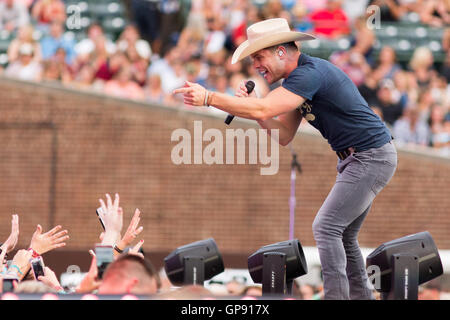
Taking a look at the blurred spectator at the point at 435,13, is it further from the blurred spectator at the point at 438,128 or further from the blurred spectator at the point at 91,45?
the blurred spectator at the point at 91,45

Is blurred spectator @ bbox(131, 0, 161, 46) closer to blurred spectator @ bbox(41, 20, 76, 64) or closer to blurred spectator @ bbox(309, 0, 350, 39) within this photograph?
blurred spectator @ bbox(41, 20, 76, 64)

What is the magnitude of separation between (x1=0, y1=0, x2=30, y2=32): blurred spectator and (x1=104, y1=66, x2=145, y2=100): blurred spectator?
7.90ft

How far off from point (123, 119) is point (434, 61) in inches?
192

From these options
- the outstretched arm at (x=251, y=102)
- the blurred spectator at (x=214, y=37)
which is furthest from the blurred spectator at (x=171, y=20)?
the outstretched arm at (x=251, y=102)

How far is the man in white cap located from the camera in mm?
5184

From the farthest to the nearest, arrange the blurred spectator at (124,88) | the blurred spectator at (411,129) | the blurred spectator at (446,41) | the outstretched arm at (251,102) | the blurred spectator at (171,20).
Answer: the blurred spectator at (171,20) < the blurred spectator at (124,88) < the blurred spectator at (446,41) < the blurred spectator at (411,129) < the outstretched arm at (251,102)

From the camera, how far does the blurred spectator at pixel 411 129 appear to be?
39.3ft

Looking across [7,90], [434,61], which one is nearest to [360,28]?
[434,61]

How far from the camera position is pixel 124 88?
13.3 metres

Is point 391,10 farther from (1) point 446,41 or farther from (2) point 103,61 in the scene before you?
(2) point 103,61

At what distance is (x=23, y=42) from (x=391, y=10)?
5.90 m

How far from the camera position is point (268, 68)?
215 inches

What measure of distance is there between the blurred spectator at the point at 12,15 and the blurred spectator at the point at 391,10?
5.91 m
